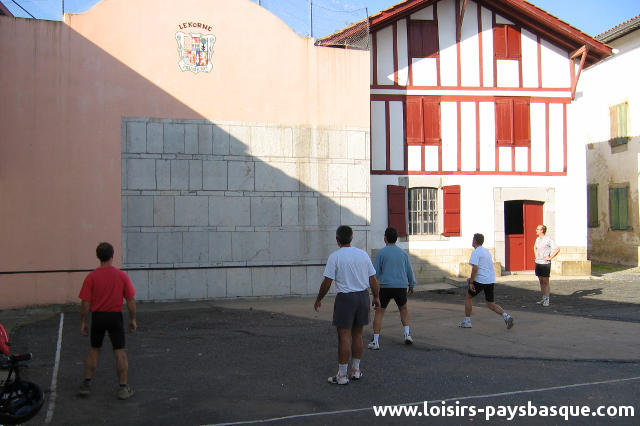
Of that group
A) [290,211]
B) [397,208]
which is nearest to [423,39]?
[397,208]

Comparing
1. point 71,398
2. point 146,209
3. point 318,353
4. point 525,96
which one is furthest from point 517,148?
point 71,398

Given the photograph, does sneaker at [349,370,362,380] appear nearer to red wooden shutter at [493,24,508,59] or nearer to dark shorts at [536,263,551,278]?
dark shorts at [536,263,551,278]

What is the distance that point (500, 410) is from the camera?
5.62 metres

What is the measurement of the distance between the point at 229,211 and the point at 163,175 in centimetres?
162

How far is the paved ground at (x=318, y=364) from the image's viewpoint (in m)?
5.77

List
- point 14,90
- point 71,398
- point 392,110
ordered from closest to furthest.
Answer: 1. point 71,398
2. point 14,90
3. point 392,110

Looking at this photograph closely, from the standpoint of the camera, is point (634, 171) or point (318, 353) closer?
point (318, 353)

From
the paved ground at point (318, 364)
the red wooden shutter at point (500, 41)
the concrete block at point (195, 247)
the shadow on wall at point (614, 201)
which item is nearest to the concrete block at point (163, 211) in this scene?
the concrete block at point (195, 247)

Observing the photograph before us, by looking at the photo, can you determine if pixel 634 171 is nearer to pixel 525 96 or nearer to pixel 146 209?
pixel 525 96

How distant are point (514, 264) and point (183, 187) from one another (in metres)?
9.80

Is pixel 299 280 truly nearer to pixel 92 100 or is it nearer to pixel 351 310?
pixel 92 100

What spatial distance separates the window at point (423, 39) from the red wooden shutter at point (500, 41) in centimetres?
174

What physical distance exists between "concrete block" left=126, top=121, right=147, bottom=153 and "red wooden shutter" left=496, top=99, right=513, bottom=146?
32.1 ft

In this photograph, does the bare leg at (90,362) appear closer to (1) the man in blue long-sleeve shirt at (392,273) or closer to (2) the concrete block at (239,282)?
(1) the man in blue long-sleeve shirt at (392,273)
